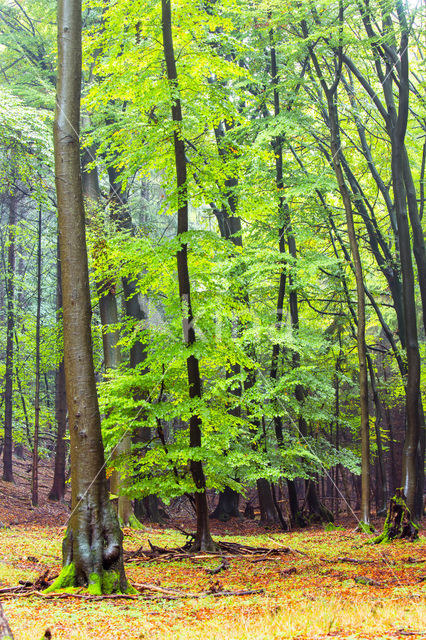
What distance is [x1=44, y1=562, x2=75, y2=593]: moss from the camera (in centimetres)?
560

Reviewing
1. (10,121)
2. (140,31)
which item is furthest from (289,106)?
(10,121)

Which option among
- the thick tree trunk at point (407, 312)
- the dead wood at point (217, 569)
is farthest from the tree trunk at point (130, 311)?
the thick tree trunk at point (407, 312)

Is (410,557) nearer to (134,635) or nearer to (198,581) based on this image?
(198,581)

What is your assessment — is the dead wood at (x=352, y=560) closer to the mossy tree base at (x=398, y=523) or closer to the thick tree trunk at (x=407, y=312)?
the mossy tree base at (x=398, y=523)

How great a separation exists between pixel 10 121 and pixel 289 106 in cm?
682

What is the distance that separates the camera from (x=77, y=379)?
610 centimetres

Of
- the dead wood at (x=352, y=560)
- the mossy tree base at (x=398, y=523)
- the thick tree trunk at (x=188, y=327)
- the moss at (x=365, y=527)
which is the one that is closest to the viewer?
the dead wood at (x=352, y=560)

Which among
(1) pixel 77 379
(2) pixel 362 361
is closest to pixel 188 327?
(1) pixel 77 379

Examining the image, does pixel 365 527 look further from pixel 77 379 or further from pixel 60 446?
pixel 60 446

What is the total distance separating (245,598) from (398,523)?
5835 millimetres

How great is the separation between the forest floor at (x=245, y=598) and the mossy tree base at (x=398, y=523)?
255 millimetres

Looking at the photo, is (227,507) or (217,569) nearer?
(217,569)

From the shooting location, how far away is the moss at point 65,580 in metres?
5.60

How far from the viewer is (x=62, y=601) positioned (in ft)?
17.1
